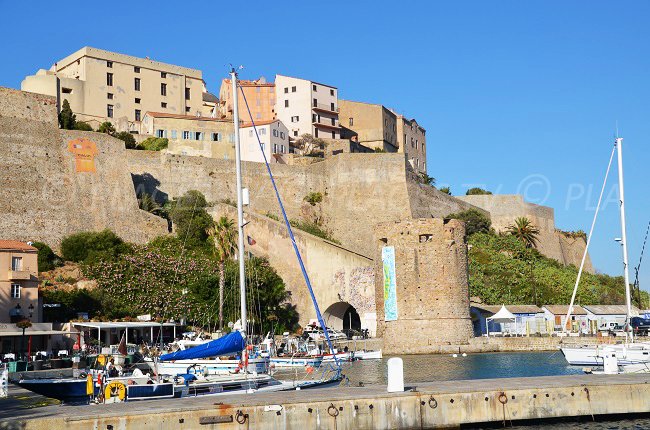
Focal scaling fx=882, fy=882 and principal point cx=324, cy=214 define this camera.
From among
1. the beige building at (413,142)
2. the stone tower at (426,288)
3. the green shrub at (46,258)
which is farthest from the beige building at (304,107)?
the stone tower at (426,288)

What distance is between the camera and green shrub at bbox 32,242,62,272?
43.0m

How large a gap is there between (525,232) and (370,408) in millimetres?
53519

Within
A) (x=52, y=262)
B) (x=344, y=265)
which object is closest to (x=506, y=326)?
(x=344, y=265)

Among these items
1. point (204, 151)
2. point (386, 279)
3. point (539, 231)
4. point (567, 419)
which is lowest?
point (567, 419)

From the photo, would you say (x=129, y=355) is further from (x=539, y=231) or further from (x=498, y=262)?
(x=539, y=231)

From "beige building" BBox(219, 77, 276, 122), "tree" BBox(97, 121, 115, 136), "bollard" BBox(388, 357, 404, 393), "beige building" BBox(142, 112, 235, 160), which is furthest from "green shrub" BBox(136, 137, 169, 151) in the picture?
"bollard" BBox(388, 357, 404, 393)

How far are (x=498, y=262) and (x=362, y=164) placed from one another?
11.1 meters

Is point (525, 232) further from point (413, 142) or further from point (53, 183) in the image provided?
point (53, 183)

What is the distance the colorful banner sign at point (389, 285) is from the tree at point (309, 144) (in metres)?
30.7

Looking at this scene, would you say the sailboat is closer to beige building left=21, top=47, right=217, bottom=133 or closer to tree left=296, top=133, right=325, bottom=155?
tree left=296, top=133, right=325, bottom=155

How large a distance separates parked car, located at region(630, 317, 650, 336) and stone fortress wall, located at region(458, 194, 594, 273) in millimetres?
28467

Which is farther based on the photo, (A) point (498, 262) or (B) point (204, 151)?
(B) point (204, 151)

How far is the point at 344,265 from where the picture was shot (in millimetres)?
46219

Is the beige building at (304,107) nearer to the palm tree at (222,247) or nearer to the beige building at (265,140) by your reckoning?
the beige building at (265,140)
